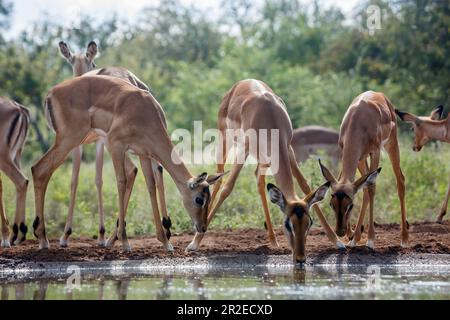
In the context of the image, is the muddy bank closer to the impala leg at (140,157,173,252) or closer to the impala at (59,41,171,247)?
the impala leg at (140,157,173,252)

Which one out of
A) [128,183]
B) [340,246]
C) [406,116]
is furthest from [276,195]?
[406,116]

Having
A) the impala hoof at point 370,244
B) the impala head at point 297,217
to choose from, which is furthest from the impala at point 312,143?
the impala head at point 297,217

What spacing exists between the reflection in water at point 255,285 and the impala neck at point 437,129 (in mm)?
5312

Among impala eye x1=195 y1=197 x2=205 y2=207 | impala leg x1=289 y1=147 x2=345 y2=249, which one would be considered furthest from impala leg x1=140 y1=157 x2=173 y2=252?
impala leg x1=289 y1=147 x2=345 y2=249

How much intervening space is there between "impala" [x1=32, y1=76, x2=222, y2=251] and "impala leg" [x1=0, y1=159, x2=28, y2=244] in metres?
0.80

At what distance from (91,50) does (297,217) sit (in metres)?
5.44

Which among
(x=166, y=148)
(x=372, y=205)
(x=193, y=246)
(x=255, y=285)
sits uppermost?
(x=166, y=148)

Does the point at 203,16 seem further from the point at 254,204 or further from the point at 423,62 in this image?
the point at 254,204

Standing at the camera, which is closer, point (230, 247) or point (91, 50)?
point (230, 247)

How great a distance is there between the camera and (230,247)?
11375mm

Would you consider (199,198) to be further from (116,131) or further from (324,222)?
(324,222)

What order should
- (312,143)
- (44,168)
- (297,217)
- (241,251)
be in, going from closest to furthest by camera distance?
(297,217) < (241,251) < (44,168) < (312,143)

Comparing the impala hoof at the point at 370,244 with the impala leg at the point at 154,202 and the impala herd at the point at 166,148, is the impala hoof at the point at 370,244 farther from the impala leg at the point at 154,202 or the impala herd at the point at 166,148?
the impala leg at the point at 154,202

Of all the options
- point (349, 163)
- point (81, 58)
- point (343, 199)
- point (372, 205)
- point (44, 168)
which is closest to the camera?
point (343, 199)
